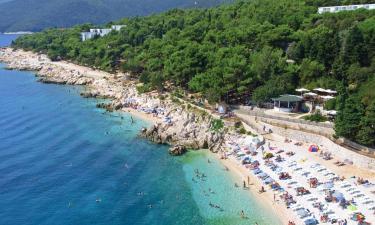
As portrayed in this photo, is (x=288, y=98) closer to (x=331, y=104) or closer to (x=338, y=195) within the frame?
(x=331, y=104)

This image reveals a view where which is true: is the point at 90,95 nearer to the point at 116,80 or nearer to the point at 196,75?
the point at 116,80

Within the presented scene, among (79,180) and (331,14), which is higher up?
(331,14)

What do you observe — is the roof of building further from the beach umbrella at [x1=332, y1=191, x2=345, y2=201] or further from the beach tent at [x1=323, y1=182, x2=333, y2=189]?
the beach umbrella at [x1=332, y1=191, x2=345, y2=201]

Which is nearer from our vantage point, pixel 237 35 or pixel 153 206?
pixel 153 206

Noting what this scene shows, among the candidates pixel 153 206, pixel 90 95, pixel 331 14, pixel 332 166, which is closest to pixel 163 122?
pixel 153 206

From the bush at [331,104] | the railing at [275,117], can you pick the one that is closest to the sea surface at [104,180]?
the railing at [275,117]

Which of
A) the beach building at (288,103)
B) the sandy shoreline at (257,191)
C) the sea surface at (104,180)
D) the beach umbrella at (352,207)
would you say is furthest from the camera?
the beach building at (288,103)

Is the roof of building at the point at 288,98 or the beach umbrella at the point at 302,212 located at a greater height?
the roof of building at the point at 288,98

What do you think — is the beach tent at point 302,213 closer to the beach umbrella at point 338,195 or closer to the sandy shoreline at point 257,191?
the sandy shoreline at point 257,191
